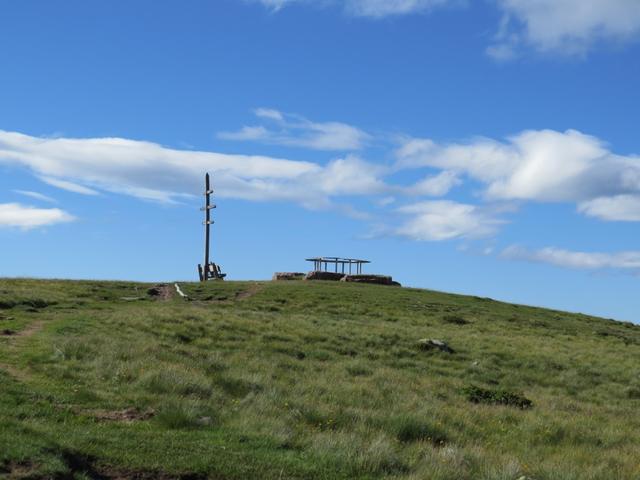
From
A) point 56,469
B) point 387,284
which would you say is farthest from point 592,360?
point 387,284

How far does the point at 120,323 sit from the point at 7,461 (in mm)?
20568

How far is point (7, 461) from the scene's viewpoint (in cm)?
888

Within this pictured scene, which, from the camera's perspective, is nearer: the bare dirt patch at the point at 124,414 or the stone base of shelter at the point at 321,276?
the bare dirt patch at the point at 124,414

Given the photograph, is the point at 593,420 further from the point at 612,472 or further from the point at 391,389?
the point at 612,472

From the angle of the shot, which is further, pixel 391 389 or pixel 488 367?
pixel 488 367

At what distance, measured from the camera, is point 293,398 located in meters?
16.2

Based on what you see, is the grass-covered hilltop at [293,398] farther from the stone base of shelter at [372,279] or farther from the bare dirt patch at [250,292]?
the stone base of shelter at [372,279]

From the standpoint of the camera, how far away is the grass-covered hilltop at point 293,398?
10062 millimetres

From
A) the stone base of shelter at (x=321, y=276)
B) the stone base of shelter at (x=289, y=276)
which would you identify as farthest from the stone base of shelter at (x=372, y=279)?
the stone base of shelter at (x=289, y=276)

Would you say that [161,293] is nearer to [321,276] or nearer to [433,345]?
Answer: [321,276]

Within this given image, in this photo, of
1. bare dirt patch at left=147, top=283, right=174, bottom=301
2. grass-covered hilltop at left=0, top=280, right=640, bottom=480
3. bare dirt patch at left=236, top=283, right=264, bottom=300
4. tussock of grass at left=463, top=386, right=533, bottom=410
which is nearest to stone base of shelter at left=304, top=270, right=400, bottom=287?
bare dirt patch at left=236, top=283, right=264, bottom=300

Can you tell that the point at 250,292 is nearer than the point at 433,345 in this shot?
No

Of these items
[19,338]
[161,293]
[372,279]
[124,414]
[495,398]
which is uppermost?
[372,279]

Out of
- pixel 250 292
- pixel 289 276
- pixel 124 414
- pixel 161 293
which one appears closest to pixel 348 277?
pixel 289 276
